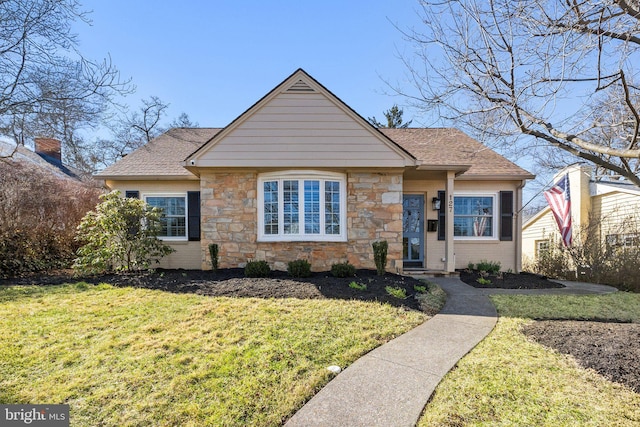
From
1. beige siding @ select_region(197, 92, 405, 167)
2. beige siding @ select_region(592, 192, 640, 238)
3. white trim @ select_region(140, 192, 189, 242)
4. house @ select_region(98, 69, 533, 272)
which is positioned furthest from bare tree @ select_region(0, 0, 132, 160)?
beige siding @ select_region(592, 192, 640, 238)

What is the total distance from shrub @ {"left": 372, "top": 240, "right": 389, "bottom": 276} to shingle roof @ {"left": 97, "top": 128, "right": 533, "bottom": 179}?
2.48 m

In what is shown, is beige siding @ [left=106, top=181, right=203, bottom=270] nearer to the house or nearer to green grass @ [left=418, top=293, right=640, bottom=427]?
the house

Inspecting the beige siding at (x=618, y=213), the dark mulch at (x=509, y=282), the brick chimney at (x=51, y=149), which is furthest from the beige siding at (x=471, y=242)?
the brick chimney at (x=51, y=149)

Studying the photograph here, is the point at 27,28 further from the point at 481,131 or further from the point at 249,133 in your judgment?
the point at 481,131

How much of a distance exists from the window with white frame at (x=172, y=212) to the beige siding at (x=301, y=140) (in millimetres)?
2434

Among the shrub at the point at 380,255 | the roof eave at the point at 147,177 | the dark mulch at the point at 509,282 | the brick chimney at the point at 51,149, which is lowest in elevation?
the dark mulch at the point at 509,282

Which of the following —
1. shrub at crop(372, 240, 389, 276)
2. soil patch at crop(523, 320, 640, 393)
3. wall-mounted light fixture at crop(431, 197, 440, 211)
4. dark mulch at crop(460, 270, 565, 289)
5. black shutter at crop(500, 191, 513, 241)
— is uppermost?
wall-mounted light fixture at crop(431, 197, 440, 211)

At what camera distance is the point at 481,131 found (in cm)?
453

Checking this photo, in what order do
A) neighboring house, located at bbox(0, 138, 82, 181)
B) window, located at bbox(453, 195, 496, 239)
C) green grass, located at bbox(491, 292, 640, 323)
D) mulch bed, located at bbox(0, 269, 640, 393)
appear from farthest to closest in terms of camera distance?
1. neighboring house, located at bbox(0, 138, 82, 181)
2. window, located at bbox(453, 195, 496, 239)
3. green grass, located at bbox(491, 292, 640, 323)
4. mulch bed, located at bbox(0, 269, 640, 393)

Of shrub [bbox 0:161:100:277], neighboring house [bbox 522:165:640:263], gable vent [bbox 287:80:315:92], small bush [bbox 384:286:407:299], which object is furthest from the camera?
neighboring house [bbox 522:165:640:263]

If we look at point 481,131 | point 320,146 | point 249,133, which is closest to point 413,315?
point 481,131

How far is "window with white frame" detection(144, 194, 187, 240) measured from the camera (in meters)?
9.38

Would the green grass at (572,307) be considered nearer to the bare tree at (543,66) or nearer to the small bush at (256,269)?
the bare tree at (543,66)

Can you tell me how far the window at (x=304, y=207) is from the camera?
790 cm
